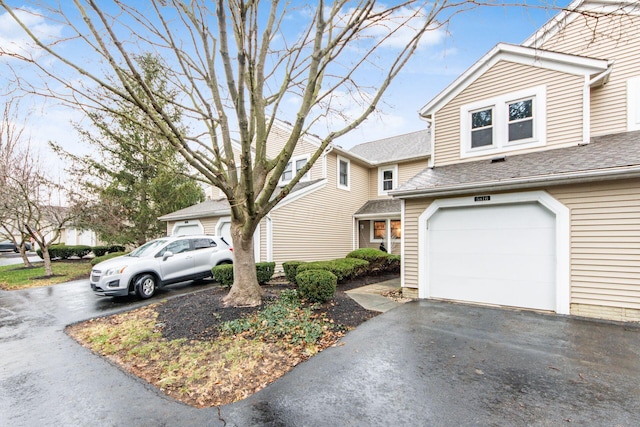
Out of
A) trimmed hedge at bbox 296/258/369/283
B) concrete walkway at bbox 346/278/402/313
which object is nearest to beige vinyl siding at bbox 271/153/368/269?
trimmed hedge at bbox 296/258/369/283

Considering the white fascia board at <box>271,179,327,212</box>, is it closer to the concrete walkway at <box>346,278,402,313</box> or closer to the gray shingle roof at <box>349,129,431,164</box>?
the gray shingle roof at <box>349,129,431,164</box>

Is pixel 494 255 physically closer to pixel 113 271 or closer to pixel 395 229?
pixel 395 229

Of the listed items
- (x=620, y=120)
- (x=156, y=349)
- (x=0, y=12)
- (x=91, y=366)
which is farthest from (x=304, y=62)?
(x=620, y=120)

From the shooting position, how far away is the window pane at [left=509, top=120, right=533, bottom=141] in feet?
24.1

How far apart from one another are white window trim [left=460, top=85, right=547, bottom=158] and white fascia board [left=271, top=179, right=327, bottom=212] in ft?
20.7

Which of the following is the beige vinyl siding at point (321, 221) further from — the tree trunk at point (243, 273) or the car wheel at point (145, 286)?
the tree trunk at point (243, 273)

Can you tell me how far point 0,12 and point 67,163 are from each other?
1510 cm

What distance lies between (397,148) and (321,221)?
21.6ft

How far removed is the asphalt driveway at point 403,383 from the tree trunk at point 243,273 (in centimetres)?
254

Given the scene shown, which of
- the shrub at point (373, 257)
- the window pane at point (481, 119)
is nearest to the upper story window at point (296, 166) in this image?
the shrub at point (373, 257)

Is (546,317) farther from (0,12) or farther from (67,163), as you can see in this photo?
(67,163)

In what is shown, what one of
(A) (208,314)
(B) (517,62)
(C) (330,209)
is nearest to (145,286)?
(A) (208,314)

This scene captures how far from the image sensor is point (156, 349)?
181 inches

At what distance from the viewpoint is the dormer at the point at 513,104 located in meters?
6.82
